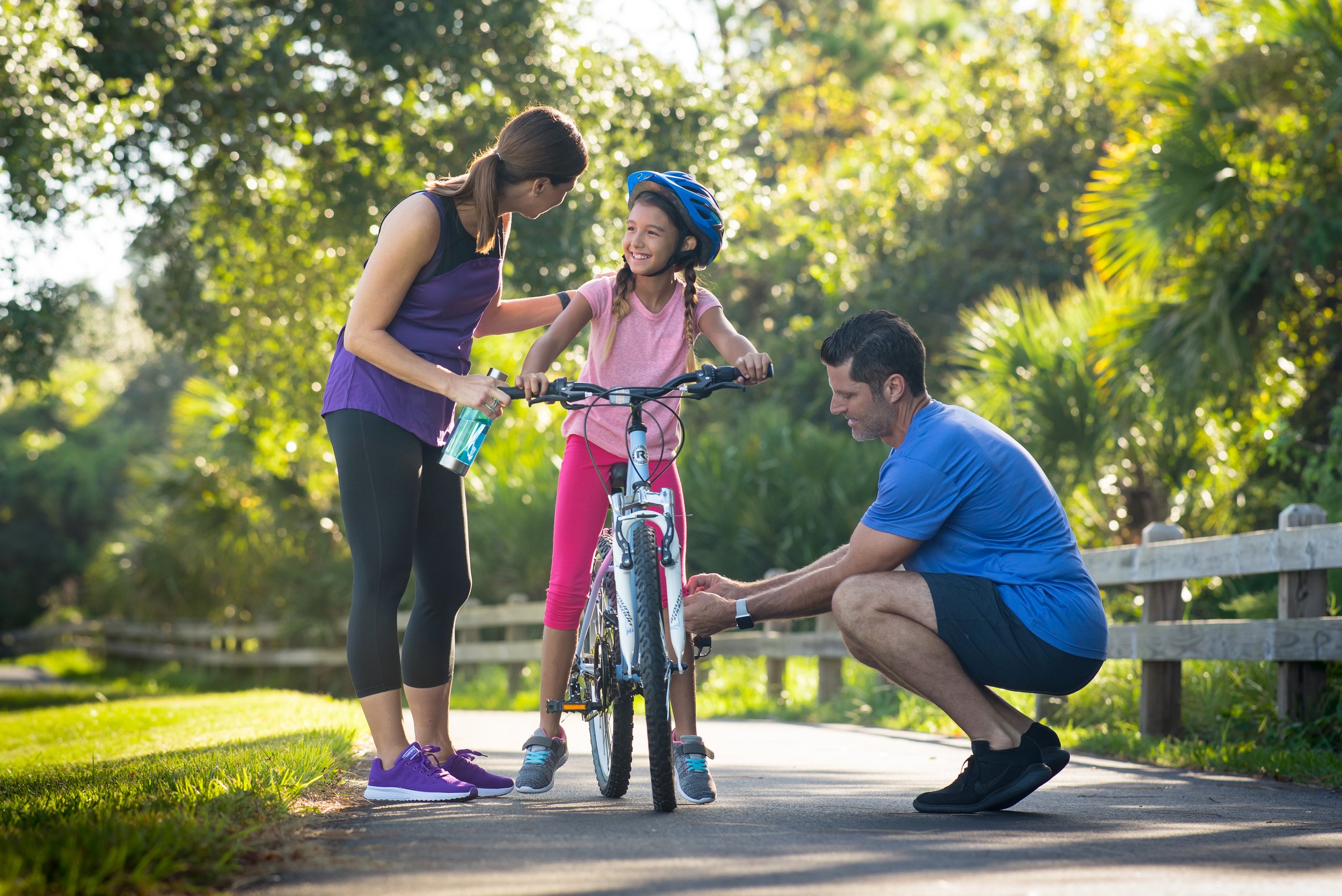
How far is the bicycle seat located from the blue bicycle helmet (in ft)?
2.49

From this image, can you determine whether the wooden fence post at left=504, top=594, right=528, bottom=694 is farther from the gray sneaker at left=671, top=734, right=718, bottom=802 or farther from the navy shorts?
the navy shorts

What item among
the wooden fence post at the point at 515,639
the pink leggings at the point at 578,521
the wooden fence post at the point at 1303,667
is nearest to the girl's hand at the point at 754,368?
the pink leggings at the point at 578,521

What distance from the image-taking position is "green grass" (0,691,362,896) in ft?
8.20

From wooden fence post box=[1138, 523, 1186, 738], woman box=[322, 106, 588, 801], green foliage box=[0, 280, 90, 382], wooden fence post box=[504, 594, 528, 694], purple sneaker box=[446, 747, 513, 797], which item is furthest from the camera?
wooden fence post box=[504, 594, 528, 694]

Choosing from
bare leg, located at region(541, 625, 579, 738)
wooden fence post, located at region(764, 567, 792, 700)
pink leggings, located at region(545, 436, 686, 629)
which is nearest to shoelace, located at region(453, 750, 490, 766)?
bare leg, located at region(541, 625, 579, 738)

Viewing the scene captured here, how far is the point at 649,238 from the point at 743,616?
1310 mm

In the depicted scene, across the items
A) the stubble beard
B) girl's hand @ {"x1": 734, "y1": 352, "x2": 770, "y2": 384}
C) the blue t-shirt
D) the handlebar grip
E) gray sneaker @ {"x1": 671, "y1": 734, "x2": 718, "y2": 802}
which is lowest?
gray sneaker @ {"x1": 671, "y1": 734, "x2": 718, "y2": 802}

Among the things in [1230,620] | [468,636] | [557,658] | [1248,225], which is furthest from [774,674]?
[557,658]

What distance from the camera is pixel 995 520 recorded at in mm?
4078

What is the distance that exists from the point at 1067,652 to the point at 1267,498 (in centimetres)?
586

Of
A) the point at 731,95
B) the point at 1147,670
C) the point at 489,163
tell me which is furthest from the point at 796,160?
the point at 489,163

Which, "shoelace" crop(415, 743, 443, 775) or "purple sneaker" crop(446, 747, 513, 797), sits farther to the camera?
"purple sneaker" crop(446, 747, 513, 797)

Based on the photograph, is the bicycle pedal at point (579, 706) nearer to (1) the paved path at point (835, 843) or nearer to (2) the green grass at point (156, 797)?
(1) the paved path at point (835, 843)

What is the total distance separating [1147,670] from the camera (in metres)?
6.75
